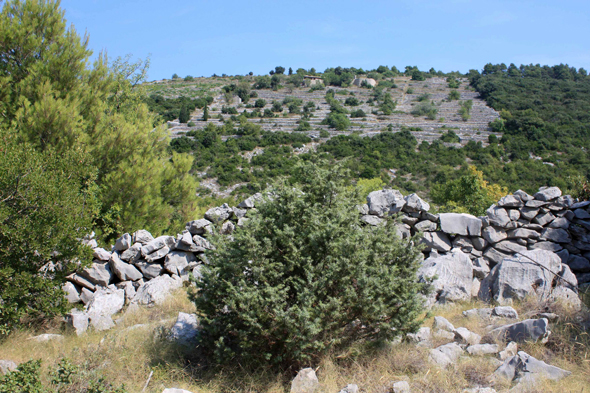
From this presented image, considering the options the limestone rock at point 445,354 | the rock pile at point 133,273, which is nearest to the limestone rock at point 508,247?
the limestone rock at point 445,354

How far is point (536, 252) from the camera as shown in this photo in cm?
717

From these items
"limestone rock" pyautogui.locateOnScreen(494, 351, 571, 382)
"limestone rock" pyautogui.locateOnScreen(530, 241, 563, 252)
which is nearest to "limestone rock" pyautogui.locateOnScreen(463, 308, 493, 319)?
"limestone rock" pyautogui.locateOnScreen(494, 351, 571, 382)

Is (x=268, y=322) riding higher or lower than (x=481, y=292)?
higher

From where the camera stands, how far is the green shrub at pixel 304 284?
4.18 meters

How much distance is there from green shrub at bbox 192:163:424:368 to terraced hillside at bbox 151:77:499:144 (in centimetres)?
3095

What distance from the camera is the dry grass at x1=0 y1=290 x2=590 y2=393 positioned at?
424 cm

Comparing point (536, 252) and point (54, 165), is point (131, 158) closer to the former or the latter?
point (54, 165)

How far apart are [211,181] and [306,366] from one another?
2528 centimetres

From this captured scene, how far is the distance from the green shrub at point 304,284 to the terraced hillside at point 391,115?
31.0 metres

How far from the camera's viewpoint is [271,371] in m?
4.51

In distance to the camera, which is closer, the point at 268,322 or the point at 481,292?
the point at 268,322

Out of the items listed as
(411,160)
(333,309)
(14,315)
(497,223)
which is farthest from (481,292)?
(411,160)

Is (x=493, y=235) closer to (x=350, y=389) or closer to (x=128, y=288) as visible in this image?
(x=350, y=389)

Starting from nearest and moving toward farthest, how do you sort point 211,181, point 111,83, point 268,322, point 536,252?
point 268,322, point 536,252, point 111,83, point 211,181
